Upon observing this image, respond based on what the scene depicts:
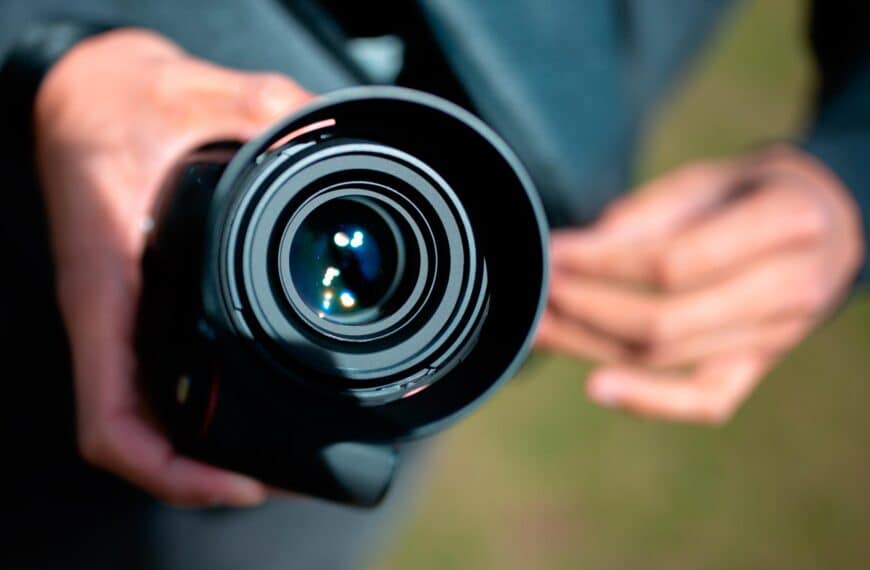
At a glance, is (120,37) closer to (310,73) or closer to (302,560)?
(310,73)

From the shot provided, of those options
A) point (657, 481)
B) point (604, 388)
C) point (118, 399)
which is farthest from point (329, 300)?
point (657, 481)

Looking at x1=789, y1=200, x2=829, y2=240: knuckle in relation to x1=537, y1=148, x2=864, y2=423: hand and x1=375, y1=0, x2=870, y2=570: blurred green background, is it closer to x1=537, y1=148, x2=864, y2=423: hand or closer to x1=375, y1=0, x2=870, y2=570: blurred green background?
x1=537, y1=148, x2=864, y2=423: hand

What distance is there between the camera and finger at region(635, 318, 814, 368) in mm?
579

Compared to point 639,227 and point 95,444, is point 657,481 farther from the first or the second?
point 95,444

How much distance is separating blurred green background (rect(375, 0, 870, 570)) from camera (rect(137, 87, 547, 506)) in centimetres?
63

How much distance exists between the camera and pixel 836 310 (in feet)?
2.13

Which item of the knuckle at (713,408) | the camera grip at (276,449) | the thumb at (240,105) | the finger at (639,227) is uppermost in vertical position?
the thumb at (240,105)

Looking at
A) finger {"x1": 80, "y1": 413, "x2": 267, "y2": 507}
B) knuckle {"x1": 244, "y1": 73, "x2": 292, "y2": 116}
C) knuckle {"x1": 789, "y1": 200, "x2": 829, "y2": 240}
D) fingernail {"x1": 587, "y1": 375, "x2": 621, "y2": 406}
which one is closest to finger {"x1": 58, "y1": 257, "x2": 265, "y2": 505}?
finger {"x1": 80, "y1": 413, "x2": 267, "y2": 507}

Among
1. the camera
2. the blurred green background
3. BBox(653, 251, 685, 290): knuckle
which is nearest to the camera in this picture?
the camera

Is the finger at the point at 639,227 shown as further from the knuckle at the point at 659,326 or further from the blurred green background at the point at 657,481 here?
the blurred green background at the point at 657,481

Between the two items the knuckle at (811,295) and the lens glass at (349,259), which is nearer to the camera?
the lens glass at (349,259)

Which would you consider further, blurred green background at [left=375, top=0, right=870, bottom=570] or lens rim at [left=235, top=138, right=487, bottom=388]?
blurred green background at [left=375, top=0, right=870, bottom=570]

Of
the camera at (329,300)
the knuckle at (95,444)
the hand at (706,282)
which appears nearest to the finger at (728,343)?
the hand at (706,282)

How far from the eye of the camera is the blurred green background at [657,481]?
1037 millimetres
